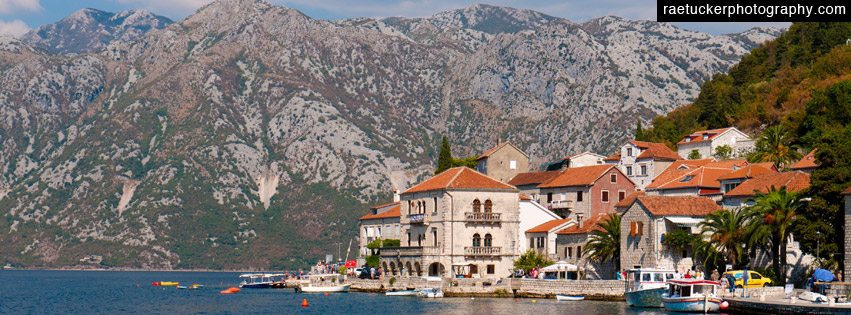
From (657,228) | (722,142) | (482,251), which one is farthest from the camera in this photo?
(722,142)

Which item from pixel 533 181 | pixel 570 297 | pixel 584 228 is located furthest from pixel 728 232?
pixel 533 181

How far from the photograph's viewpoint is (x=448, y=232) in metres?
104

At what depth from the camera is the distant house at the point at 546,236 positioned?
10556cm

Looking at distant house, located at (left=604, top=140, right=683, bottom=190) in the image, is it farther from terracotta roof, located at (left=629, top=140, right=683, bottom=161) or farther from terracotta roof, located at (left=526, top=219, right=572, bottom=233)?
terracotta roof, located at (left=526, top=219, right=572, bottom=233)

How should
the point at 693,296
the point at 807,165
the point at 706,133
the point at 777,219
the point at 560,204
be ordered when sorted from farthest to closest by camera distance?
1. the point at 706,133
2. the point at 560,204
3. the point at 807,165
4. the point at 777,219
5. the point at 693,296

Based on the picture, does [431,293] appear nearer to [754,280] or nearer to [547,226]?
[547,226]

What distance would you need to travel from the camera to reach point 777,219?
78938 millimetres

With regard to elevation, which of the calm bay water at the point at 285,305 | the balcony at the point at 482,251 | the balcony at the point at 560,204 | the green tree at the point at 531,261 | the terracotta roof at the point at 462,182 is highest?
the terracotta roof at the point at 462,182

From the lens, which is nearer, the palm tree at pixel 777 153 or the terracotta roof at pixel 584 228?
the terracotta roof at pixel 584 228

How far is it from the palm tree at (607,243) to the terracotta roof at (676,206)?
5.60 meters

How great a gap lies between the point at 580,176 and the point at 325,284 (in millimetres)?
32237

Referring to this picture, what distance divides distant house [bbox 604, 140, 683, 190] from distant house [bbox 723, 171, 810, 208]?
1444 inches

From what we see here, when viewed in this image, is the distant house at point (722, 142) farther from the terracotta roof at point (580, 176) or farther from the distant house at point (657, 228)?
the distant house at point (657, 228)

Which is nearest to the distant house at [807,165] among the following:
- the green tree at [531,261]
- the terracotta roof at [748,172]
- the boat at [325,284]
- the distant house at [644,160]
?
the terracotta roof at [748,172]
